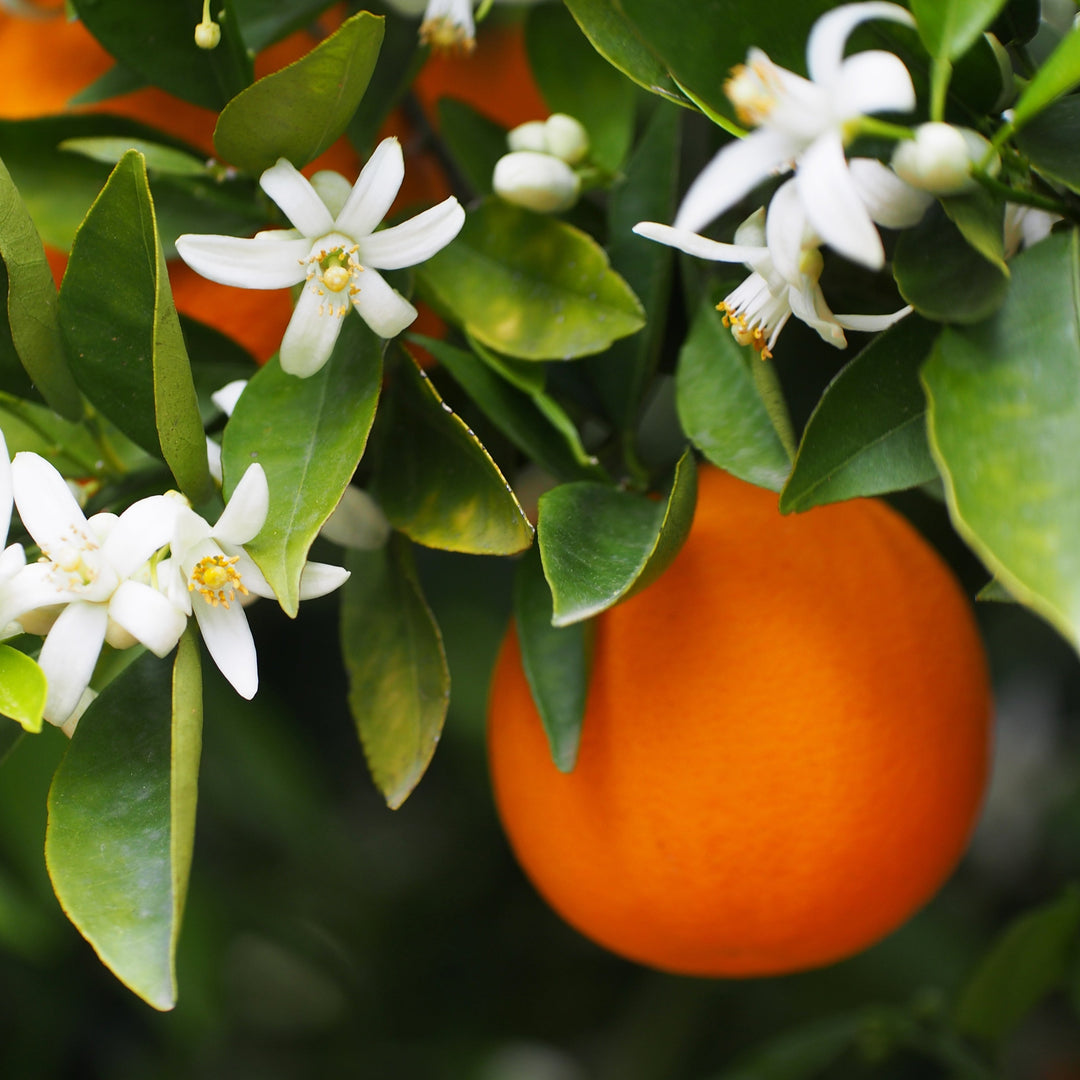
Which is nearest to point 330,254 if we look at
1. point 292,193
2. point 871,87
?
point 292,193

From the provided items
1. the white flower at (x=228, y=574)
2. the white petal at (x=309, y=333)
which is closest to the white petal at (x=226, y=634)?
the white flower at (x=228, y=574)

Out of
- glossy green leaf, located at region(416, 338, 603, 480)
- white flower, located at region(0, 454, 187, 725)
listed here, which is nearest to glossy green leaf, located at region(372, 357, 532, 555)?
glossy green leaf, located at region(416, 338, 603, 480)

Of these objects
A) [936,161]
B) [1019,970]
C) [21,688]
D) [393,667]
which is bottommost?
[1019,970]

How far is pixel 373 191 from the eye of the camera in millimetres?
477

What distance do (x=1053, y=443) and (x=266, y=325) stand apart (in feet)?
1.47

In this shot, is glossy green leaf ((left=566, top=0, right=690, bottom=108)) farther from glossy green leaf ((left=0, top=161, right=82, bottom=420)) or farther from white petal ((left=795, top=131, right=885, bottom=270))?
glossy green leaf ((left=0, top=161, right=82, bottom=420))

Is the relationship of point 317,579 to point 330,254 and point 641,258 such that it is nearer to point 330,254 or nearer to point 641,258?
point 330,254

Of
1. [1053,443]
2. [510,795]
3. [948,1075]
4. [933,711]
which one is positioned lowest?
[948,1075]

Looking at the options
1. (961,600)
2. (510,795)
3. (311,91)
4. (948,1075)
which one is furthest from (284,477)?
(948,1075)

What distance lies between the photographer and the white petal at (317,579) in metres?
0.45

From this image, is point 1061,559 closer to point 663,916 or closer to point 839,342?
point 839,342

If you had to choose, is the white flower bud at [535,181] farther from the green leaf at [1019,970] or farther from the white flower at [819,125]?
the green leaf at [1019,970]

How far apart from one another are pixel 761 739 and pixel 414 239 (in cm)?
28

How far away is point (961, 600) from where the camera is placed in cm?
64
